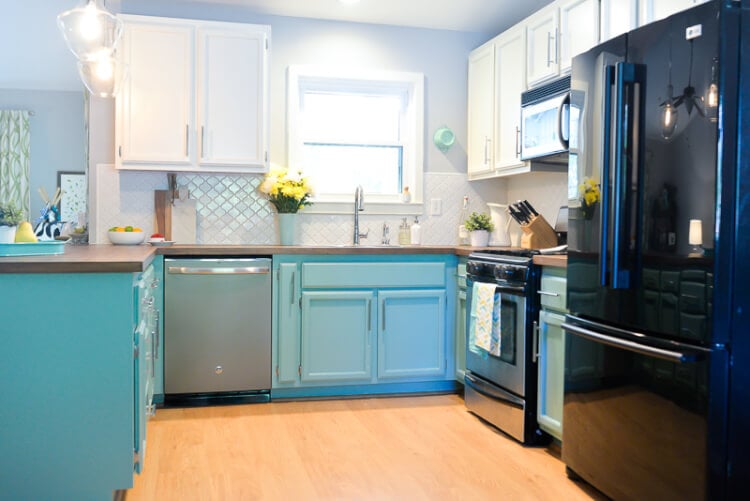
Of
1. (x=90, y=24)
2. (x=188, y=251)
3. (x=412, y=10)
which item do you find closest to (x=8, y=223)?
(x=90, y=24)

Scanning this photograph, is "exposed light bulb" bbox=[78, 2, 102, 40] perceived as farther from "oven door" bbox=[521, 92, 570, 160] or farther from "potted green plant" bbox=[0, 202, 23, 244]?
"oven door" bbox=[521, 92, 570, 160]

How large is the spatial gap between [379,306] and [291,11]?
1.94m

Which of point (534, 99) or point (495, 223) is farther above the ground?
point (534, 99)

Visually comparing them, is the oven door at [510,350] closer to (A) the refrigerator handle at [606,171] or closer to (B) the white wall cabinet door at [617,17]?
(A) the refrigerator handle at [606,171]

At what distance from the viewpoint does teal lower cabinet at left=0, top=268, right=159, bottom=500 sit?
211cm

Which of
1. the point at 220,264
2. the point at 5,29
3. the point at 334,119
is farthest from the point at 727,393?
the point at 5,29

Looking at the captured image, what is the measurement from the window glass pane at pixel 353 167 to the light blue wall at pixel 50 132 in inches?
55.0

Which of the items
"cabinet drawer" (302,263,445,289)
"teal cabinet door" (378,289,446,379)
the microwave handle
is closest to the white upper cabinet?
"cabinet drawer" (302,263,445,289)

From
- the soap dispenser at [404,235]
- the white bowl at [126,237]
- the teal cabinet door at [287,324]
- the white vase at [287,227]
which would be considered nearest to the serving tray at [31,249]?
the white bowl at [126,237]

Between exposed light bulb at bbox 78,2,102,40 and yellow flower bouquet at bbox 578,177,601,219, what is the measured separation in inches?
74.7

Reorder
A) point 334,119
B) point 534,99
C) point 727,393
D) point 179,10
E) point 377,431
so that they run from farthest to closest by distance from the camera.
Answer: point 334,119 → point 179,10 → point 534,99 → point 377,431 → point 727,393

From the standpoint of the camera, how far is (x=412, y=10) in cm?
422

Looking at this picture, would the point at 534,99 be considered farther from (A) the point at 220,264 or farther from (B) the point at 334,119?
(A) the point at 220,264

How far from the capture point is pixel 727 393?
1936 millimetres
